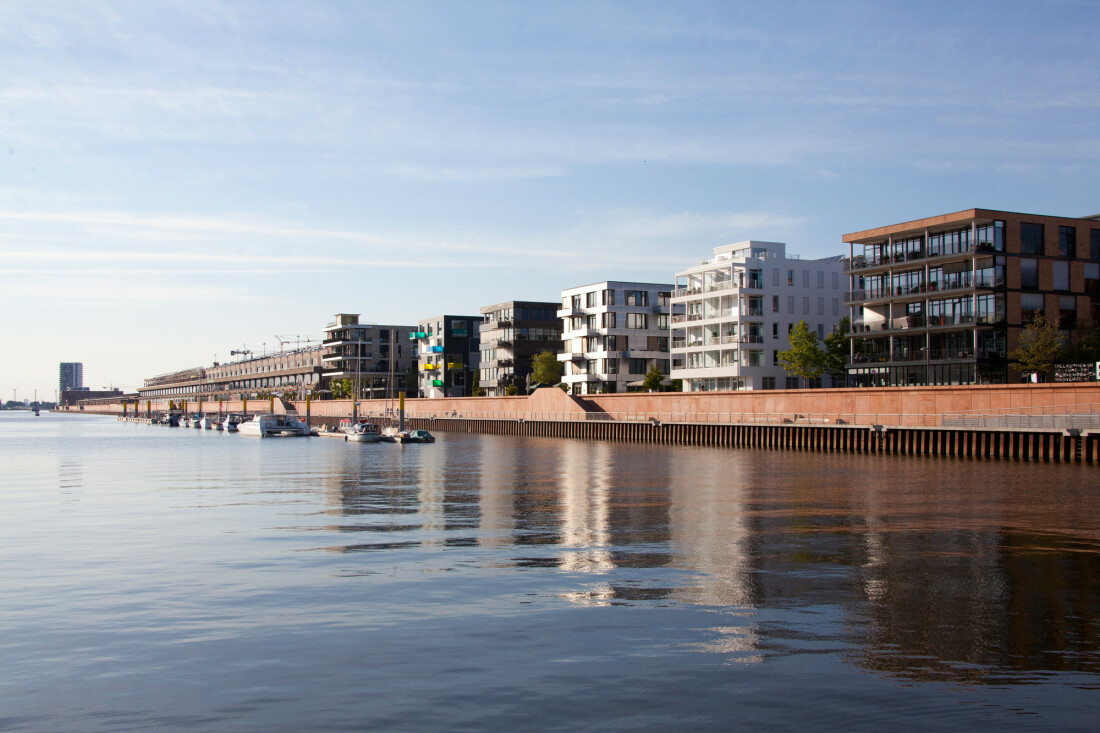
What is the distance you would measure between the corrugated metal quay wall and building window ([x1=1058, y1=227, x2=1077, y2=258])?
34.9 meters

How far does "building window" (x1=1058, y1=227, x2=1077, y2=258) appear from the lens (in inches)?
3821

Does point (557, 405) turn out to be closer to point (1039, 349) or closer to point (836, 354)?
point (836, 354)

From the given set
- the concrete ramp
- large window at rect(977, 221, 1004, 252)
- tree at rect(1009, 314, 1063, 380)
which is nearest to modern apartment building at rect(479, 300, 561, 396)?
the concrete ramp

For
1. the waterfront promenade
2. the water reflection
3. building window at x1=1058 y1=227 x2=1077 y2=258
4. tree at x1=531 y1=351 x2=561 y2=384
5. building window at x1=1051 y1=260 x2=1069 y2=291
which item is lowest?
the water reflection

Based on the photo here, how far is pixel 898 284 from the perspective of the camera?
106125mm

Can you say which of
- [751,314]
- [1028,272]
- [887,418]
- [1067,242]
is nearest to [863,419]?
[887,418]

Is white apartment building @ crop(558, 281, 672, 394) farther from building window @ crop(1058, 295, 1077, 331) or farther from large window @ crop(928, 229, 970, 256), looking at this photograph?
building window @ crop(1058, 295, 1077, 331)

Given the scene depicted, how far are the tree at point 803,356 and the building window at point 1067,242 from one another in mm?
27755

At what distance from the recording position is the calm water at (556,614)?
1441cm

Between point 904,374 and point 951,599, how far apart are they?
87.1 metres

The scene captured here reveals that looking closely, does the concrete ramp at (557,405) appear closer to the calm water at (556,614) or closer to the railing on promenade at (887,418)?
the railing on promenade at (887,418)

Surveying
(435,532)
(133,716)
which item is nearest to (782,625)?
(133,716)

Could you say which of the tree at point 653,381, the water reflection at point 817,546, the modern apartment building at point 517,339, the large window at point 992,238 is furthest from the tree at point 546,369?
the water reflection at point 817,546

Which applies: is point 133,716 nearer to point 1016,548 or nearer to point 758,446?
point 1016,548
